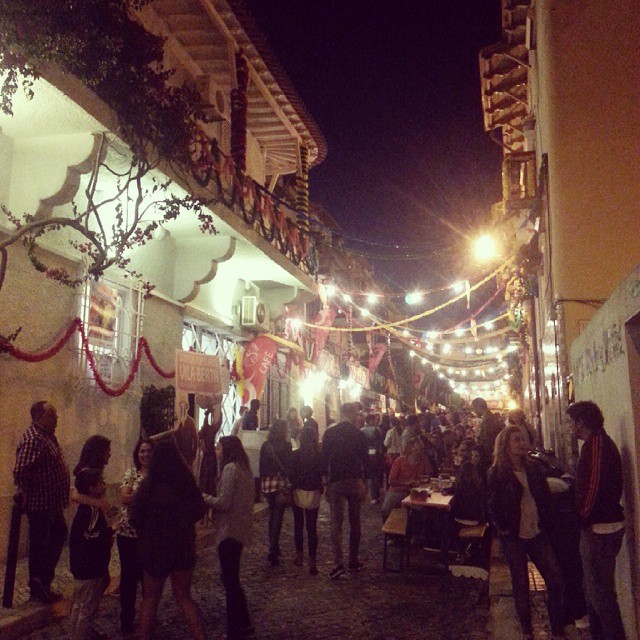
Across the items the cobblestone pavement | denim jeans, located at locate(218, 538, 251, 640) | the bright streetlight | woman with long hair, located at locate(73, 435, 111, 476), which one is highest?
the bright streetlight

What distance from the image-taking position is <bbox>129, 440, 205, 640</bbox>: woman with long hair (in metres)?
4.95

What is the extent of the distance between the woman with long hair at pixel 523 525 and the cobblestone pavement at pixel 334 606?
689 millimetres

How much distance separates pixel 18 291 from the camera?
27.8 feet

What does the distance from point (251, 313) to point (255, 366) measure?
1.33 meters

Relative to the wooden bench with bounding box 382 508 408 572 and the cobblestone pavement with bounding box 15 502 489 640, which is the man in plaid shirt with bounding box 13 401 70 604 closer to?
the cobblestone pavement with bounding box 15 502 489 640

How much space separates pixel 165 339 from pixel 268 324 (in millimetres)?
4885

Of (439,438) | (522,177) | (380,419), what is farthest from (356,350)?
(522,177)

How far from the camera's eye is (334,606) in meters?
6.96

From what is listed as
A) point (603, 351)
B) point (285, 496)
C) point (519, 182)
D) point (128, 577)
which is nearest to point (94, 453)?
point (128, 577)

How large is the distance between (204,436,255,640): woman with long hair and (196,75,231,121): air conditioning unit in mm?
8901

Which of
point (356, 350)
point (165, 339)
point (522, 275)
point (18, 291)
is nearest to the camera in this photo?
point (18, 291)

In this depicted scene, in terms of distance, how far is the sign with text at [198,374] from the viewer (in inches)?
427

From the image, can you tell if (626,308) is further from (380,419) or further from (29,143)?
(380,419)

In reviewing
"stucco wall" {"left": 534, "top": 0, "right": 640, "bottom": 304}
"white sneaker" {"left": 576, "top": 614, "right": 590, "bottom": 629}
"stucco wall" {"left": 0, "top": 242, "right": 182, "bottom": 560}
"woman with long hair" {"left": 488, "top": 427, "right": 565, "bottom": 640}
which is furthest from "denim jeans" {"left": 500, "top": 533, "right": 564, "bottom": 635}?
"stucco wall" {"left": 534, "top": 0, "right": 640, "bottom": 304}
